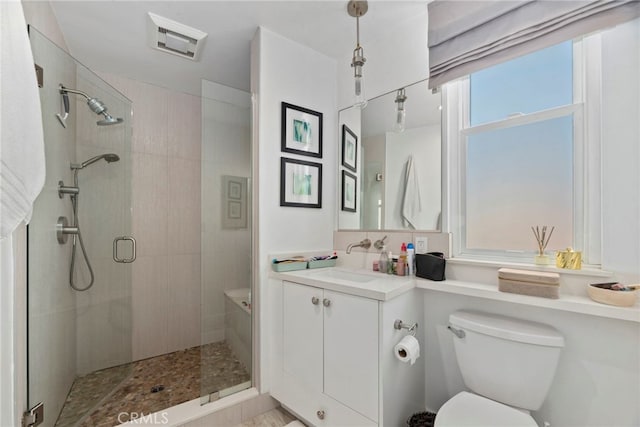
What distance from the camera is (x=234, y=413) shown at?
5.33 feet

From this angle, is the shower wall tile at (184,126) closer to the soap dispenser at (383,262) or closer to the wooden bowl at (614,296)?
the soap dispenser at (383,262)

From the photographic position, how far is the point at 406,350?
3.98ft

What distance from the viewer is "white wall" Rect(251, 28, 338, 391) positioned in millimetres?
1793

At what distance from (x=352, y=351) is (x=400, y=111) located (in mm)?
1513

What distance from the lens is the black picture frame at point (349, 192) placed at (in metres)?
2.10

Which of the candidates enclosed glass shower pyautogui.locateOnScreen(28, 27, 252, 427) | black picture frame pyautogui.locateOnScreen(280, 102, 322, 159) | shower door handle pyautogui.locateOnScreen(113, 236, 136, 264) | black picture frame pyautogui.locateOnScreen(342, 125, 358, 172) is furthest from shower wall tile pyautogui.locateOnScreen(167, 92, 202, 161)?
black picture frame pyautogui.locateOnScreen(342, 125, 358, 172)

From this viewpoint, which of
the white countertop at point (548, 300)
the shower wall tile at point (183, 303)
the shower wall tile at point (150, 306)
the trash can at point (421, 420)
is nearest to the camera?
the white countertop at point (548, 300)

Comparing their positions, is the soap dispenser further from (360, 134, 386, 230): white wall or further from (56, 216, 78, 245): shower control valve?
(56, 216, 78, 245): shower control valve

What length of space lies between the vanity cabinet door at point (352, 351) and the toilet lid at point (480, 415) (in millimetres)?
298

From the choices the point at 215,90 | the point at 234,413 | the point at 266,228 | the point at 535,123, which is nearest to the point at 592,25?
the point at 535,123

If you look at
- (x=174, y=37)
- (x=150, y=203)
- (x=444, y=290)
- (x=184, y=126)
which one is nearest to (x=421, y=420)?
(x=444, y=290)

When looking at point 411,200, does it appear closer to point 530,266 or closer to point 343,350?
point 530,266

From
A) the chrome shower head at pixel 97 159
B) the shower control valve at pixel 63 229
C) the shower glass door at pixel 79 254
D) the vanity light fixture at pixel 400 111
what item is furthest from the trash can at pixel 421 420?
the chrome shower head at pixel 97 159

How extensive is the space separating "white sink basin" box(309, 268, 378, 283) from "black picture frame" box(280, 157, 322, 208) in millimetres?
488
